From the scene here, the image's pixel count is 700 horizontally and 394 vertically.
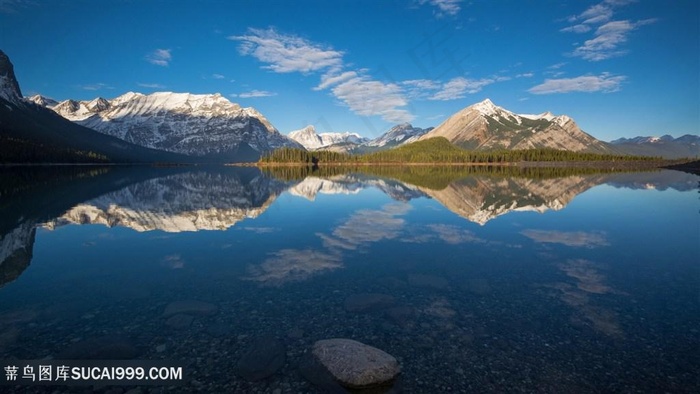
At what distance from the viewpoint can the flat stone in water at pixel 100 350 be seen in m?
13.1

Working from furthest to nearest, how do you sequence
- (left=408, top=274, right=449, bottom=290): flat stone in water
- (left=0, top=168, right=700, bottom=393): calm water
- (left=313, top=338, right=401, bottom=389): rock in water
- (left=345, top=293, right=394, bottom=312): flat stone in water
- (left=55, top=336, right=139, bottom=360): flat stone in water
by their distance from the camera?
1. (left=408, top=274, right=449, bottom=290): flat stone in water
2. (left=345, top=293, right=394, bottom=312): flat stone in water
3. (left=55, top=336, right=139, bottom=360): flat stone in water
4. (left=0, top=168, right=700, bottom=393): calm water
5. (left=313, top=338, right=401, bottom=389): rock in water

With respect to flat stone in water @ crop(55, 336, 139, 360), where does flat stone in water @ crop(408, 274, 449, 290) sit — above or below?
below

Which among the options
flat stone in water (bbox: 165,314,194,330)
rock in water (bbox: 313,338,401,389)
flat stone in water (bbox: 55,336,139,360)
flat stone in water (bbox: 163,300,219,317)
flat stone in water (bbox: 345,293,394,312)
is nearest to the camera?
rock in water (bbox: 313,338,401,389)

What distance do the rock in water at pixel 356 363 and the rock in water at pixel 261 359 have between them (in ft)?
4.69

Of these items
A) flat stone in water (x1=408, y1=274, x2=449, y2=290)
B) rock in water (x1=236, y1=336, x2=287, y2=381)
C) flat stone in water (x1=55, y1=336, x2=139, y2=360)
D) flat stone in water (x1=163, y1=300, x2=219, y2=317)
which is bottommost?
rock in water (x1=236, y1=336, x2=287, y2=381)

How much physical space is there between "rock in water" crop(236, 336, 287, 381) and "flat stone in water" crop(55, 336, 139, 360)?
14.1 ft

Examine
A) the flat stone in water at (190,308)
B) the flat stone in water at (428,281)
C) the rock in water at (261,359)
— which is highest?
the flat stone in water at (190,308)

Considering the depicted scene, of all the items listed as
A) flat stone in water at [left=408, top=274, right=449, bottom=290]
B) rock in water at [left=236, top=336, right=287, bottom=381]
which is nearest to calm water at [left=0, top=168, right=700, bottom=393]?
flat stone in water at [left=408, top=274, right=449, bottom=290]

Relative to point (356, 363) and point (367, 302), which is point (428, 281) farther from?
point (356, 363)

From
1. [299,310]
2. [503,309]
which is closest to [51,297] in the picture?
[299,310]

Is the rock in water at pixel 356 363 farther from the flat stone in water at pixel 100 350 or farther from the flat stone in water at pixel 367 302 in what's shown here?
the flat stone in water at pixel 100 350

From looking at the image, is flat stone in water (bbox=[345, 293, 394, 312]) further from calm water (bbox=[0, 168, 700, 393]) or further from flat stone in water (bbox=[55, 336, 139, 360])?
flat stone in water (bbox=[55, 336, 139, 360])

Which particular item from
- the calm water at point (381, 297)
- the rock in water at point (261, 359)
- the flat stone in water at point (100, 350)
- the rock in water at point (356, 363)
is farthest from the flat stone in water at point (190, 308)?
the rock in water at point (356, 363)

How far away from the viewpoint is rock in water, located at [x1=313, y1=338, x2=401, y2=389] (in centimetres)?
1163
